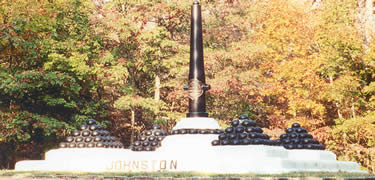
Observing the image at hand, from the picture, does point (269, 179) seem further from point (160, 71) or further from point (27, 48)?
point (160, 71)

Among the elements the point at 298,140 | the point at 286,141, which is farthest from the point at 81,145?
the point at 298,140

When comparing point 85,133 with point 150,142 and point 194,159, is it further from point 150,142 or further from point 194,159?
point 194,159

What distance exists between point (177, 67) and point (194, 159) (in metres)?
15.8

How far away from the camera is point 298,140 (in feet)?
63.7

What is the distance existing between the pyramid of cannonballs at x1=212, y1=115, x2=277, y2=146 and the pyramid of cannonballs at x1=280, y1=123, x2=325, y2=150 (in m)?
2.43

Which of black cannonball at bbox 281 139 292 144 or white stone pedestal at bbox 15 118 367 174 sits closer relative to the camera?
white stone pedestal at bbox 15 118 367 174

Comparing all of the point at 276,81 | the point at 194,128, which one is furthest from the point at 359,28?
the point at 194,128

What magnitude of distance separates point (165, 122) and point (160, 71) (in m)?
4.40

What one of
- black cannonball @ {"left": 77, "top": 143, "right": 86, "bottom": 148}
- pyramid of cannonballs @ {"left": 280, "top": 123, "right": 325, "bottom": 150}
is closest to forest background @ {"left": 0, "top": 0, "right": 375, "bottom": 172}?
black cannonball @ {"left": 77, "top": 143, "right": 86, "bottom": 148}

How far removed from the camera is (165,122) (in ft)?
107

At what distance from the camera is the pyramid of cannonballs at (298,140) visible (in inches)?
755

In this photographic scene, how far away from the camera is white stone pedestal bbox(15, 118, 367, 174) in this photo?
15.8 meters

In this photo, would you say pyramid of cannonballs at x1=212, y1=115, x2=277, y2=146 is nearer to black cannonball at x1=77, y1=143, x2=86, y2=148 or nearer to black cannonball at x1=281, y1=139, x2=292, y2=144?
black cannonball at x1=281, y1=139, x2=292, y2=144

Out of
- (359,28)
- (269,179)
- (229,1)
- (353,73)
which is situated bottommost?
(269,179)
